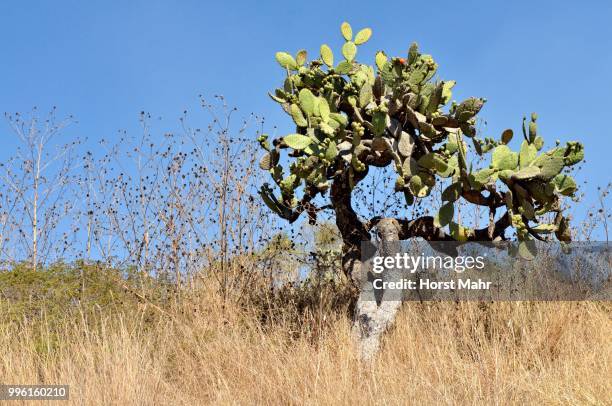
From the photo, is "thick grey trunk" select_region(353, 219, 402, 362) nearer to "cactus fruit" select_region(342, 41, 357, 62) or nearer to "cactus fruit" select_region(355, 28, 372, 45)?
"cactus fruit" select_region(342, 41, 357, 62)

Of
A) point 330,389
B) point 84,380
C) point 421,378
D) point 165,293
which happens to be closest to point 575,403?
point 421,378

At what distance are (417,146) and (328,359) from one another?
5.01ft

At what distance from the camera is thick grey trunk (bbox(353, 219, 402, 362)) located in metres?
4.23

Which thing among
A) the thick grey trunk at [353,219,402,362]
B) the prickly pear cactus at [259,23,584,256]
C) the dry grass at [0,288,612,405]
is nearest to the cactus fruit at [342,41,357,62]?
the prickly pear cactus at [259,23,584,256]

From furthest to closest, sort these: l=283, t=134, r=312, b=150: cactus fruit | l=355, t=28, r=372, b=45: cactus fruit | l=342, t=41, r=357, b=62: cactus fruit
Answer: l=355, t=28, r=372, b=45: cactus fruit
l=342, t=41, r=357, b=62: cactus fruit
l=283, t=134, r=312, b=150: cactus fruit

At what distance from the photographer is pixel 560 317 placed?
4.79m

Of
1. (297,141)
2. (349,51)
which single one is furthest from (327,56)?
(297,141)

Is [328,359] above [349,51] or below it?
below

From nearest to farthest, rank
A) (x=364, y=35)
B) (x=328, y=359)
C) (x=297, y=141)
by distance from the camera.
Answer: (x=328, y=359) < (x=297, y=141) < (x=364, y=35)

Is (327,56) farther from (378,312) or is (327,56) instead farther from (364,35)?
(378,312)

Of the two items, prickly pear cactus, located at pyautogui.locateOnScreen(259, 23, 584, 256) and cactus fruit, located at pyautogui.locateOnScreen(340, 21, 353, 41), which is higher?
cactus fruit, located at pyautogui.locateOnScreen(340, 21, 353, 41)

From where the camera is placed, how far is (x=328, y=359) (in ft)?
12.7

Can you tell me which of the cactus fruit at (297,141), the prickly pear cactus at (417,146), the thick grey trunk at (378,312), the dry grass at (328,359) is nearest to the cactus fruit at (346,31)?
the prickly pear cactus at (417,146)

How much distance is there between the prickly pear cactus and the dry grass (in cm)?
74
